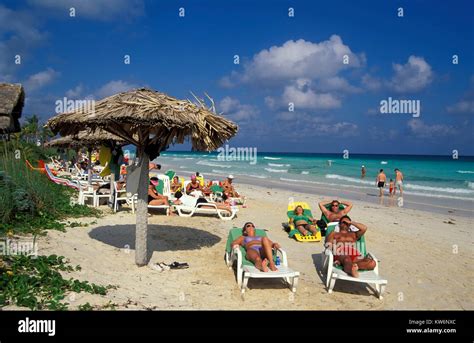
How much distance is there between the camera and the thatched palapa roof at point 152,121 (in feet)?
17.2

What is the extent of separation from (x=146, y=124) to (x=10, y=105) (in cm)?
179

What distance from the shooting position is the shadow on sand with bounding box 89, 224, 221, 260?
7.21 m

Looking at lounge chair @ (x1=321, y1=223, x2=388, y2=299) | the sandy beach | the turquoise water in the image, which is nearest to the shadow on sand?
the sandy beach

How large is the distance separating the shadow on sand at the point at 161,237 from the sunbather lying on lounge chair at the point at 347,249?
2.68 metres

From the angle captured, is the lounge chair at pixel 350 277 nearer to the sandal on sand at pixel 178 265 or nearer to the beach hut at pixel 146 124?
the sandal on sand at pixel 178 265

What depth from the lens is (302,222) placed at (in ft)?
29.2

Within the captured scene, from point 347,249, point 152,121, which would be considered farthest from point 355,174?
point 152,121

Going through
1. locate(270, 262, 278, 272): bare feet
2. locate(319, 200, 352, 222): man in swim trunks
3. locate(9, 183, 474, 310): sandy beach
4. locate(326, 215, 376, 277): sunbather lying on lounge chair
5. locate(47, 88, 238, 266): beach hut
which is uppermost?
locate(47, 88, 238, 266): beach hut

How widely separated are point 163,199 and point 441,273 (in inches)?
269

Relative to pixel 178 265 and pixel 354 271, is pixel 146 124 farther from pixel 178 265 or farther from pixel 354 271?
pixel 354 271

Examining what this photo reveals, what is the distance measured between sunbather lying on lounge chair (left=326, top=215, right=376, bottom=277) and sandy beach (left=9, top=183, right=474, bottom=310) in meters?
0.38

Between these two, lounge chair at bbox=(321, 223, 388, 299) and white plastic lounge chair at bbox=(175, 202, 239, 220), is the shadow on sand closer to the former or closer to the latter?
white plastic lounge chair at bbox=(175, 202, 239, 220)

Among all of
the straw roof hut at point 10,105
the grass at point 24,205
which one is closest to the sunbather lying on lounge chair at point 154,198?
the grass at point 24,205
